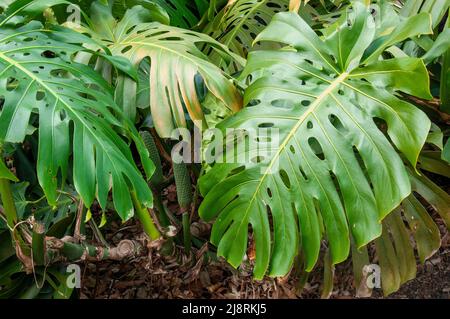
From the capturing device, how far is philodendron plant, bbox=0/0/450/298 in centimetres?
122

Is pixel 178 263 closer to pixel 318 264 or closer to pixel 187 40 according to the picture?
pixel 318 264

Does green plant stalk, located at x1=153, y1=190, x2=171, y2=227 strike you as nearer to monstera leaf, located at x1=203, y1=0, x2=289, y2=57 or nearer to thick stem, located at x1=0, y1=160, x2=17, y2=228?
thick stem, located at x1=0, y1=160, x2=17, y2=228

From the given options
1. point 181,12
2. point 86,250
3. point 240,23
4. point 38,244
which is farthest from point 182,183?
point 181,12

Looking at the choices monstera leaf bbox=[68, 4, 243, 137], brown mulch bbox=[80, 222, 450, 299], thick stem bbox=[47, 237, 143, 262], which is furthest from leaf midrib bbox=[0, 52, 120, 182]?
brown mulch bbox=[80, 222, 450, 299]

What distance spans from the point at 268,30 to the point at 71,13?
0.58m

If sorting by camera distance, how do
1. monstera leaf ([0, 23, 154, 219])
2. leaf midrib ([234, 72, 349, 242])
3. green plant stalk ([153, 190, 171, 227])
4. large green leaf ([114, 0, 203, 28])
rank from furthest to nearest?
large green leaf ([114, 0, 203, 28]), green plant stalk ([153, 190, 171, 227]), leaf midrib ([234, 72, 349, 242]), monstera leaf ([0, 23, 154, 219])

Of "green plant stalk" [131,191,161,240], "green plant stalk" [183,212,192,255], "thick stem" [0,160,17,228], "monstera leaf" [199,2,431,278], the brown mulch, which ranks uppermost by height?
"monstera leaf" [199,2,431,278]

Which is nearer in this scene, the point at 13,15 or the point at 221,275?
the point at 13,15

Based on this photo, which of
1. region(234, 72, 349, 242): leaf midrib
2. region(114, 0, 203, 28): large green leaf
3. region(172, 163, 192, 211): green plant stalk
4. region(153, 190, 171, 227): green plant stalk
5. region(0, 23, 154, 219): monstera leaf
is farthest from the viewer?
region(114, 0, 203, 28): large green leaf

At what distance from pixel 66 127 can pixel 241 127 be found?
1.30ft

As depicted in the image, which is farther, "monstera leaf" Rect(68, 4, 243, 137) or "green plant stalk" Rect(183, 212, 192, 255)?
"green plant stalk" Rect(183, 212, 192, 255)

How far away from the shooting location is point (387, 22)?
56.8 inches

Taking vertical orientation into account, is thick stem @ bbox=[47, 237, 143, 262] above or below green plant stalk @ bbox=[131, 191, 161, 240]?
below
